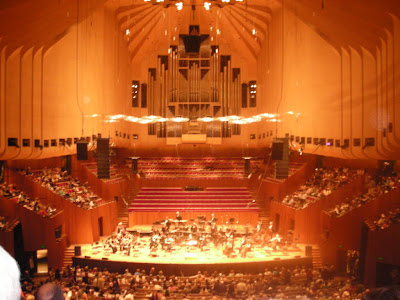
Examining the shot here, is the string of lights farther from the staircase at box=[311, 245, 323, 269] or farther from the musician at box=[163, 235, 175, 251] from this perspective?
the musician at box=[163, 235, 175, 251]

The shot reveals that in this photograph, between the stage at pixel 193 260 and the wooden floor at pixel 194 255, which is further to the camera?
the wooden floor at pixel 194 255

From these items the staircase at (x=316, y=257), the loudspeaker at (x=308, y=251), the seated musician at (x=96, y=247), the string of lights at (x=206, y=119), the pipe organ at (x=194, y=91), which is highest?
the pipe organ at (x=194, y=91)

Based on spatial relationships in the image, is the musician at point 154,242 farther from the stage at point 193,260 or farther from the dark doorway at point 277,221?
the dark doorway at point 277,221

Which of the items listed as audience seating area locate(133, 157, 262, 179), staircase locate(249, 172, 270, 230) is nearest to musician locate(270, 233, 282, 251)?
staircase locate(249, 172, 270, 230)

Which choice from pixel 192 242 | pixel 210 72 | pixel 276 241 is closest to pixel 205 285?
pixel 192 242

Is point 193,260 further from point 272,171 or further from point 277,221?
point 272,171

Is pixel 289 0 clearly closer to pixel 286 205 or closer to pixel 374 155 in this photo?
pixel 374 155

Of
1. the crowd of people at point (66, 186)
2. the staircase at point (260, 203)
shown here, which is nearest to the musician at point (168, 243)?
the crowd of people at point (66, 186)

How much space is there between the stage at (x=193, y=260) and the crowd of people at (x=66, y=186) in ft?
6.40

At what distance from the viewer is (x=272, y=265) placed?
11602 mm

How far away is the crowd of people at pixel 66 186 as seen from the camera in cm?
1331

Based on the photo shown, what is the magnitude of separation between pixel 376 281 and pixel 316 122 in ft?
13.6

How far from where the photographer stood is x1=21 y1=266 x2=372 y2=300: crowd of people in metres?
9.05

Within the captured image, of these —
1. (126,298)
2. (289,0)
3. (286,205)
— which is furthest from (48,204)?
(289,0)
